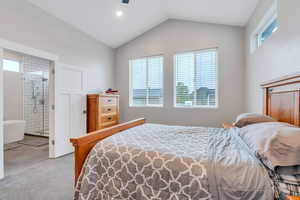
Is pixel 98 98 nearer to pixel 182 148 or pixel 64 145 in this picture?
pixel 64 145

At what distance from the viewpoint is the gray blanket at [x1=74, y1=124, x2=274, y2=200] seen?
998 millimetres

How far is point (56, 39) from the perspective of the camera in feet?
10.3

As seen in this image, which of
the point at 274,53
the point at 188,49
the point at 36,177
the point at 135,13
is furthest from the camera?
the point at 188,49

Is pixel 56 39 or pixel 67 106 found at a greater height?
pixel 56 39

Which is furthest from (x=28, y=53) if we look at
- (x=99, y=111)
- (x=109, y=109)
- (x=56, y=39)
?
(x=109, y=109)

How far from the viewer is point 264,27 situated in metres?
2.68

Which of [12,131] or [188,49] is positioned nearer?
[188,49]

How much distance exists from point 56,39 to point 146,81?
242 centimetres

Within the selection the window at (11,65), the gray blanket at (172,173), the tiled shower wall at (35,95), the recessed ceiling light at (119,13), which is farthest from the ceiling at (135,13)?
the window at (11,65)


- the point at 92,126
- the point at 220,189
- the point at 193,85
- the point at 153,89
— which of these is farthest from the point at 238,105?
the point at 92,126

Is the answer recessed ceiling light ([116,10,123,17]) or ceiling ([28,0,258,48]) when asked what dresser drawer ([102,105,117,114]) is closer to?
ceiling ([28,0,258,48])

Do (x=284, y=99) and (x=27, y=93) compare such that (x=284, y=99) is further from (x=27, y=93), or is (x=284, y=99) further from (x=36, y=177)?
(x=27, y=93)

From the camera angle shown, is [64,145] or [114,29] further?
[114,29]

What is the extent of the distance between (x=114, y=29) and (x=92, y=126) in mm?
2520
